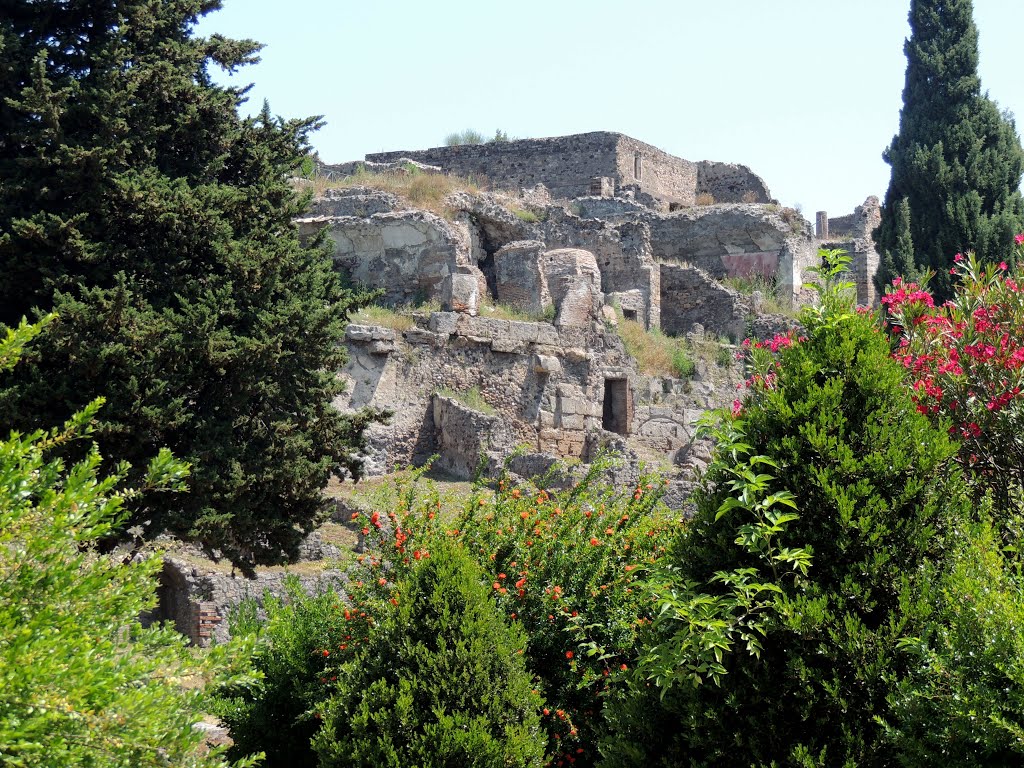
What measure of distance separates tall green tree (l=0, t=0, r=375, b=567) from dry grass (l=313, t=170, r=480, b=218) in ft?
36.2

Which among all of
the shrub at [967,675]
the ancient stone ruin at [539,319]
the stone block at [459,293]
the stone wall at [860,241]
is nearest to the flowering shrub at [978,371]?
the shrub at [967,675]

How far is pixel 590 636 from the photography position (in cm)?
835

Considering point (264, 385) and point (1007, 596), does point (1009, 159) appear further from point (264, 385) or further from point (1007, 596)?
point (1007, 596)

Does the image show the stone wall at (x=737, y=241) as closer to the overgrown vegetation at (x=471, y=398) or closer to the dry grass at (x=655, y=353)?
the dry grass at (x=655, y=353)

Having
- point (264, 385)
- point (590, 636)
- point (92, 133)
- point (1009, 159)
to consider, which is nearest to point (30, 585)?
point (590, 636)

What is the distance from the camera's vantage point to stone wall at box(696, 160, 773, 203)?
35.3 m

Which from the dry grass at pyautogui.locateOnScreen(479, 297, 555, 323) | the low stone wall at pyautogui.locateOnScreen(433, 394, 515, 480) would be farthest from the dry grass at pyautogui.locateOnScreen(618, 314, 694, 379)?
the low stone wall at pyautogui.locateOnScreen(433, 394, 515, 480)

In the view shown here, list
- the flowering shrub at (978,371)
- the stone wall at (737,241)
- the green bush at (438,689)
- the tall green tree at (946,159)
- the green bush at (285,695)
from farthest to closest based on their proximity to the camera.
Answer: the stone wall at (737,241)
the tall green tree at (946,159)
the green bush at (285,695)
the flowering shrub at (978,371)
the green bush at (438,689)

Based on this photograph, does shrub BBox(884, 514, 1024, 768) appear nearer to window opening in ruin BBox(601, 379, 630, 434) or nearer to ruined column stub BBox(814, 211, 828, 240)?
window opening in ruin BBox(601, 379, 630, 434)

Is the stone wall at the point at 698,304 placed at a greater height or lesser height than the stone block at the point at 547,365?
greater

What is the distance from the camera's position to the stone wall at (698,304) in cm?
2877

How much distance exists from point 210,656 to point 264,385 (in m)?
8.18

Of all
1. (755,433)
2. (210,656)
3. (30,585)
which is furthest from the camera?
(755,433)

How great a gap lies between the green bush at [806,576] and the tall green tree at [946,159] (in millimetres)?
20539
